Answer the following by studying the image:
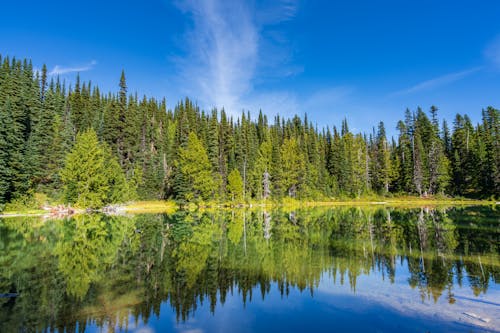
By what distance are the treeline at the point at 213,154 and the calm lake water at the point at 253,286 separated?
34822 mm

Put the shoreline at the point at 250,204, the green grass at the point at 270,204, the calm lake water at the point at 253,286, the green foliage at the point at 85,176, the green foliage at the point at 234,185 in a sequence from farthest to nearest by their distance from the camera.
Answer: the green foliage at the point at 234,185
the shoreline at the point at 250,204
the green foliage at the point at 85,176
the green grass at the point at 270,204
the calm lake water at the point at 253,286

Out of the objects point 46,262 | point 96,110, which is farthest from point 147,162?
point 46,262

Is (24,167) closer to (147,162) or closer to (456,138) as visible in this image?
(147,162)

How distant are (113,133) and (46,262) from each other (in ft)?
178

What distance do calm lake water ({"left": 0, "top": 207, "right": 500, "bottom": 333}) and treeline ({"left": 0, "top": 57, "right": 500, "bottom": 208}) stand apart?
34822 mm

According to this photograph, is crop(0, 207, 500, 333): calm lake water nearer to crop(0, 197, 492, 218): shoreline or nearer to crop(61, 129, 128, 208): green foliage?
crop(61, 129, 128, 208): green foliage

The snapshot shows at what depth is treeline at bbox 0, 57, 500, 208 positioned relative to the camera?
53.0 metres

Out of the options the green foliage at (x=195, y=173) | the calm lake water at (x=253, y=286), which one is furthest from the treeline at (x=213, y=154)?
the calm lake water at (x=253, y=286)

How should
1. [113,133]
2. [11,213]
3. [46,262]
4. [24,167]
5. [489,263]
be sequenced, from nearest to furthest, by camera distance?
[489,263] → [46,262] → [11,213] → [24,167] → [113,133]

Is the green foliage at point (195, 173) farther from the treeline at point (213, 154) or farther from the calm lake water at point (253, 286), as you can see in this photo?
the calm lake water at point (253, 286)

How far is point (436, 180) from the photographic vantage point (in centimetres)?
7725

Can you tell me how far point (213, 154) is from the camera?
7162 centimetres

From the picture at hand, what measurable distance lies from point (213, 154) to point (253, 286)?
61672 mm

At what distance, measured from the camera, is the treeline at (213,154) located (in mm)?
53000
